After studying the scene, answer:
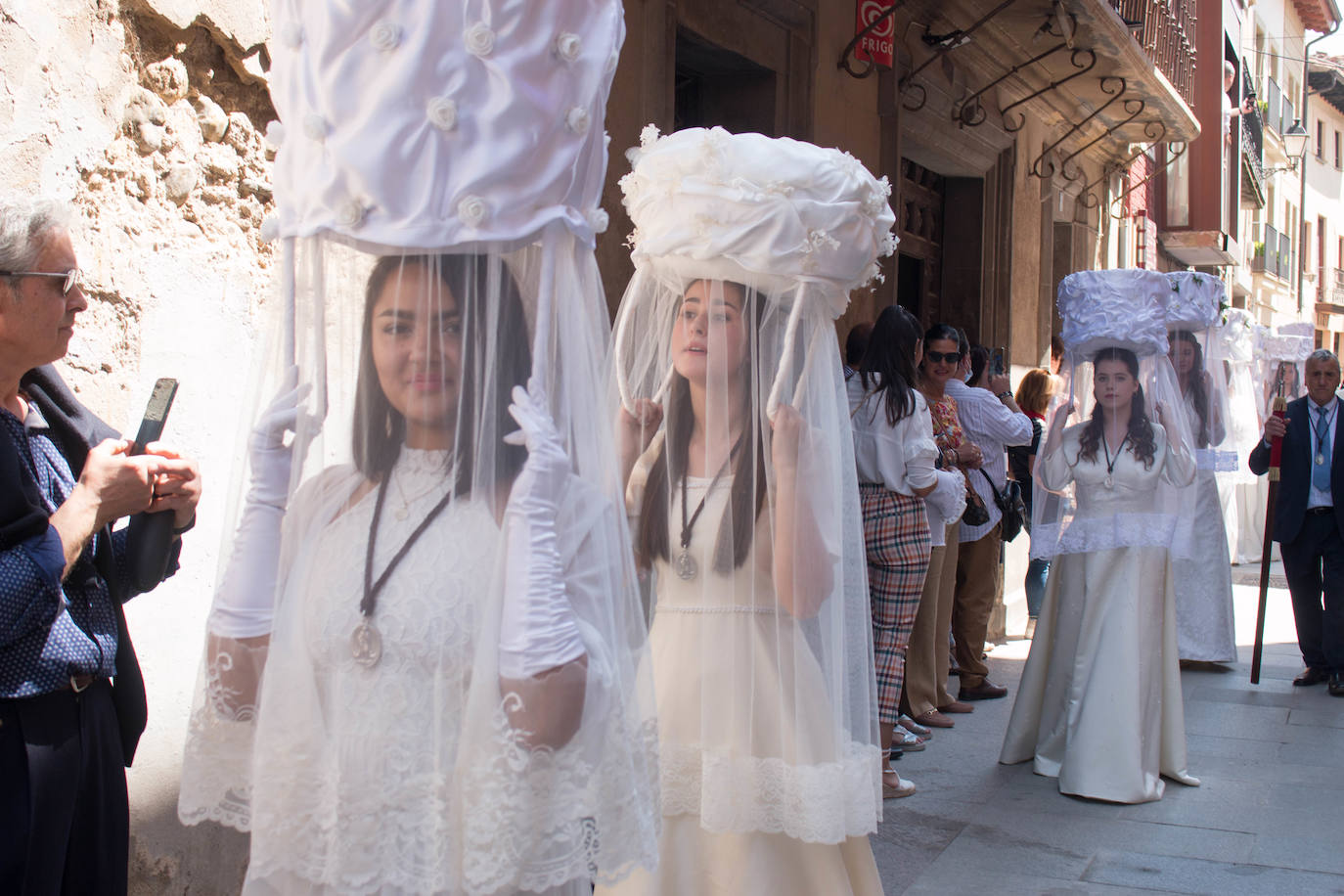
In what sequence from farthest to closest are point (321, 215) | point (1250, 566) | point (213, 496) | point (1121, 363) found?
1. point (1250, 566)
2. point (1121, 363)
3. point (213, 496)
4. point (321, 215)

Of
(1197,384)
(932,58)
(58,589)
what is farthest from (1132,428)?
(58,589)

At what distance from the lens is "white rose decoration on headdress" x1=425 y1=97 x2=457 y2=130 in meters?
1.95

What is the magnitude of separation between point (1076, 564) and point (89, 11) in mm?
4362

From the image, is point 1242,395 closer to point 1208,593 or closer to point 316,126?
point 1208,593

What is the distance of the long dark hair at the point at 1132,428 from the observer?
5.57 m

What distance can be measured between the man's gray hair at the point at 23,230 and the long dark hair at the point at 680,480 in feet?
4.75

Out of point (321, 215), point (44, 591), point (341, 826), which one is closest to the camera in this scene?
point (341, 826)

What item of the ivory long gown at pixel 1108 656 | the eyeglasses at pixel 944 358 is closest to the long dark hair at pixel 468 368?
the ivory long gown at pixel 1108 656

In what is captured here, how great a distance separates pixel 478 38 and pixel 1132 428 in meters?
4.32

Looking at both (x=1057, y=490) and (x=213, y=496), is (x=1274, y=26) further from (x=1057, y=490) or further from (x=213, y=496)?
(x=213, y=496)

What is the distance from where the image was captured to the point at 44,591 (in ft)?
7.32

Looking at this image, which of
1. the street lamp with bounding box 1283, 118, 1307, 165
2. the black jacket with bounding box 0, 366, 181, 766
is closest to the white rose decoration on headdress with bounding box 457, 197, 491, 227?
the black jacket with bounding box 0, 366, 181, 766

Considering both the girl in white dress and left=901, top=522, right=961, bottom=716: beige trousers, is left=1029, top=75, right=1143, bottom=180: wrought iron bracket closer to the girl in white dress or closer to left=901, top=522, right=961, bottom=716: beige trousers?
the girl in white dress

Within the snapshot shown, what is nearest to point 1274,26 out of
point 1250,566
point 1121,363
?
point 1250,566
